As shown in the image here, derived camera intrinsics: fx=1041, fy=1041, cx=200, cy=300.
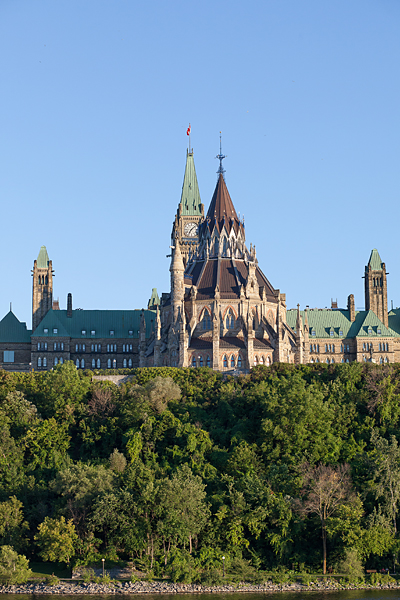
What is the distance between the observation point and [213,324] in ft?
443

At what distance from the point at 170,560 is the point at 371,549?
58.7ft

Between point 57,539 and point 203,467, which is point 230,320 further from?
point 57,539

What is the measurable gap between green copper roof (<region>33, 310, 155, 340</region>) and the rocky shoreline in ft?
235

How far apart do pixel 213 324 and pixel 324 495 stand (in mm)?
44546

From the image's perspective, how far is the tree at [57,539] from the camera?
298 ft

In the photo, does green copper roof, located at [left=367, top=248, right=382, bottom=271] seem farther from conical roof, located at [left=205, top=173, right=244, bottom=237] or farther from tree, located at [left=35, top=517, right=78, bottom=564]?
tree, located at [left=35, top=517, right=78, bottom=564]

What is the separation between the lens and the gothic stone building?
136 meters

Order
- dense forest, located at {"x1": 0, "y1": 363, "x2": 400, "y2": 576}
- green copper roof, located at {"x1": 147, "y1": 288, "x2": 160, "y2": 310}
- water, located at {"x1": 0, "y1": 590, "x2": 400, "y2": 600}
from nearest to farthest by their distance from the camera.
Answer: water, located at {"x1": 0, "y1": 590, "x2": 400, "y2": 600}
dense forest, located at {"x1": 0, "y1": 363, "x2": 400, "y2": 576}
green copper roof, located at {"x1": 147, "y1": 288, "x2": 160, "y2": 310}

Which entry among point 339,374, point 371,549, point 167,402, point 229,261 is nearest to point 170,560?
point 371,549

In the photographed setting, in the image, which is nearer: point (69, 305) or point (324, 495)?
point (324, 495)

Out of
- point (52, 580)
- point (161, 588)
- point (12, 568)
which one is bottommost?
point (161, 588)

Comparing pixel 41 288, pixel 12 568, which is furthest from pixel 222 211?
pixel 12 568

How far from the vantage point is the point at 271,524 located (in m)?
94.9

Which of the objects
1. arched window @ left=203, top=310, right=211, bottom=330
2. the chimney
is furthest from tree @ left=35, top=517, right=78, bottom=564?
the chimney
